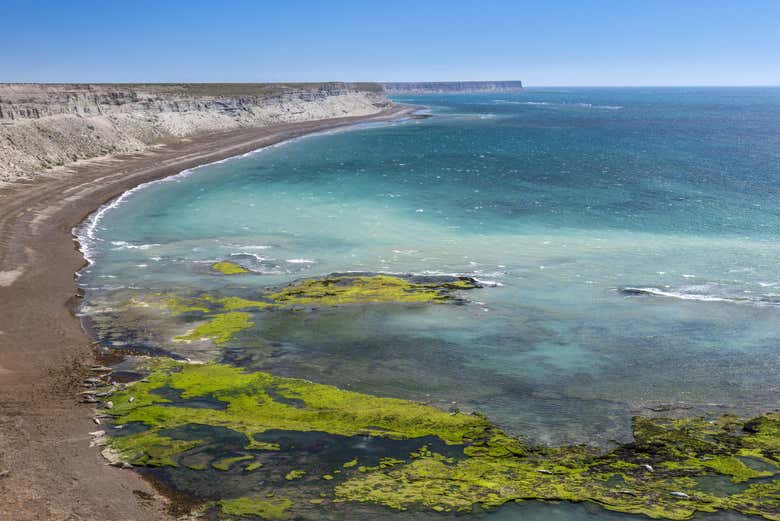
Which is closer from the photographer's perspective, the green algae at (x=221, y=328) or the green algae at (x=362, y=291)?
the green algae at (x=221, y=328)

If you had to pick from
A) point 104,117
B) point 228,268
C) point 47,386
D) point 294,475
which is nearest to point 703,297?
point 294,475

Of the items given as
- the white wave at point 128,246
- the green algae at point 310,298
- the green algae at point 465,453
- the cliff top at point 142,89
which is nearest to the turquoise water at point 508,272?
the white wave at point 128,246

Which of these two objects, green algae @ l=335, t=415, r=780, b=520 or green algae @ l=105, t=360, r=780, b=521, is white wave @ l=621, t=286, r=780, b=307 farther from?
green algae @ l=335, t=415, r=780, b=520

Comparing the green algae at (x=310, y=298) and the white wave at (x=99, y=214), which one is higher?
the white wave at (x=99, y=214)

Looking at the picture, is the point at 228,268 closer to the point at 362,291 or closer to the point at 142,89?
the point at 362,291

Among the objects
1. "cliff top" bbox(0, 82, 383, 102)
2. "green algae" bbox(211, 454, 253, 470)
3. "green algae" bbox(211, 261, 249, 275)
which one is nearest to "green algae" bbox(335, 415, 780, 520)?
"green algae" bbox(211, 454, 253, 470)

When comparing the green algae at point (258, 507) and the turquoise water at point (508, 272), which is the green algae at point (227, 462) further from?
the turquoise water at point (508, 272)
